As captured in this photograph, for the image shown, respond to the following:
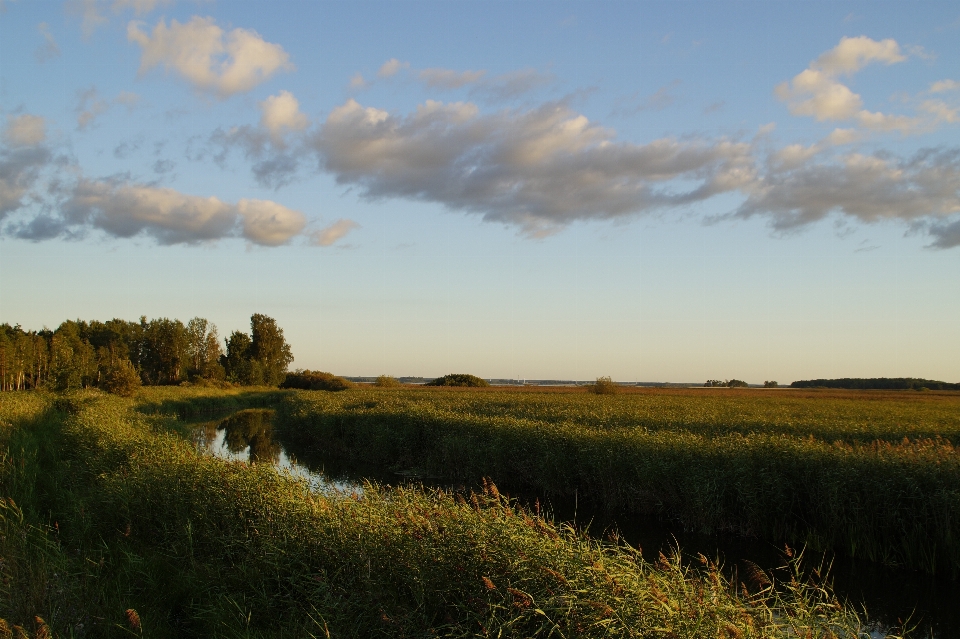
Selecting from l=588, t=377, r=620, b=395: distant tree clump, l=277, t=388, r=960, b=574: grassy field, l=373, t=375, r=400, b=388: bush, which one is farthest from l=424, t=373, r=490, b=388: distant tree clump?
l=277, t=388, r=960, b=574: grassy field

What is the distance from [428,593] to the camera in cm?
540

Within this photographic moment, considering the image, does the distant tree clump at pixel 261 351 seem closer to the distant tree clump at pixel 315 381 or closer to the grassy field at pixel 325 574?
the distant tree clump at pixel 315 381

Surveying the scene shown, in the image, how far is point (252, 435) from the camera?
3294 cm

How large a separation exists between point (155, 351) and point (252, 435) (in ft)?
197

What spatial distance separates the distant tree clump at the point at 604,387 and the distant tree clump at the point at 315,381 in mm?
27306

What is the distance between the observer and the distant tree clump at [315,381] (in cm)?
6744

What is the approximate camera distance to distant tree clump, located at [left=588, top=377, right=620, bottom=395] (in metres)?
57.1

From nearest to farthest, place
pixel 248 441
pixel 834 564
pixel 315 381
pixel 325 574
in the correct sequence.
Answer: pixel 325 574 < pixel 834 564 < pixel 248 441 < pixel 315 381

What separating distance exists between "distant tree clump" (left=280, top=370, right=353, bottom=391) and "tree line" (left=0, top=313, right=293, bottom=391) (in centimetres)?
559

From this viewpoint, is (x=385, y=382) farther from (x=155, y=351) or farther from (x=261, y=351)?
(x=155, y=351)

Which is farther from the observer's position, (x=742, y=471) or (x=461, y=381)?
(x=461, y=381)

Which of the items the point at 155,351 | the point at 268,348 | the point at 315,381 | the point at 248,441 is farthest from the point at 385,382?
the point at 248,441

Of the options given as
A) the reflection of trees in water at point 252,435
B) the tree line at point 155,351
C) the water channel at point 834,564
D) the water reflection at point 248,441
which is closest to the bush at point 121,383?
the water reflection at point 248,441

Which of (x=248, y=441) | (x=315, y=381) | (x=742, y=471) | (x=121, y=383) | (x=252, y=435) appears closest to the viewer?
(x=742, y=471)
